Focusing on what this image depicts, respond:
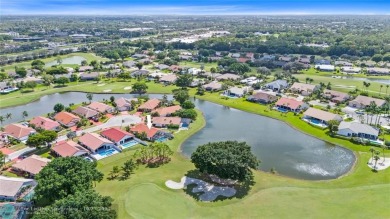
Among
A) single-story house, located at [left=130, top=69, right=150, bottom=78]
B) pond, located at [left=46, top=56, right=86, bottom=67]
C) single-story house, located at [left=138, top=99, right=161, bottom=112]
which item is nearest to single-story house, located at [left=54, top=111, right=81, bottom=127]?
single-story house, located at [left=138, top=99, right=161, bottom=112]

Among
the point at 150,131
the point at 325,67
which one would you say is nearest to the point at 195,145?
the point at 150,131

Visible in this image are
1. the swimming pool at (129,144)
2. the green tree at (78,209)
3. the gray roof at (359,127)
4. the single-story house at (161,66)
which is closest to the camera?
the green tree at (78,209)

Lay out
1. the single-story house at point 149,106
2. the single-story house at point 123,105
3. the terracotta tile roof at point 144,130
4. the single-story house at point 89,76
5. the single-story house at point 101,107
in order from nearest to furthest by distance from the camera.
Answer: the terracotta tile roof at point 144,130
the single-story house at point 101,107
the single-story house at point 149,106
the single-story house at point 123,105
the single-story house at point 89,76

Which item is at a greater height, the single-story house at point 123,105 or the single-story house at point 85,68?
the single-story house at point 85,68

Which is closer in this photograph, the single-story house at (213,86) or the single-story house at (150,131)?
the single-story house at (150,131)

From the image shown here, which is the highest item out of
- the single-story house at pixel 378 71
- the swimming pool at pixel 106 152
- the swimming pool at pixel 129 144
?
the single-story house at pixel 378 71

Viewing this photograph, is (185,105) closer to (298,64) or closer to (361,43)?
(298,64)

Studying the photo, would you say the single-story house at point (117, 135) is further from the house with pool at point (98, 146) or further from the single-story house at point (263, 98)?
the single-story house at point (263, 98)

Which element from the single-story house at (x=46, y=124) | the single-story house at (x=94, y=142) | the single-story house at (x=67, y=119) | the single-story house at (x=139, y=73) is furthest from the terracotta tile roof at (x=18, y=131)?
the single-story house at (x=139, y=73)
